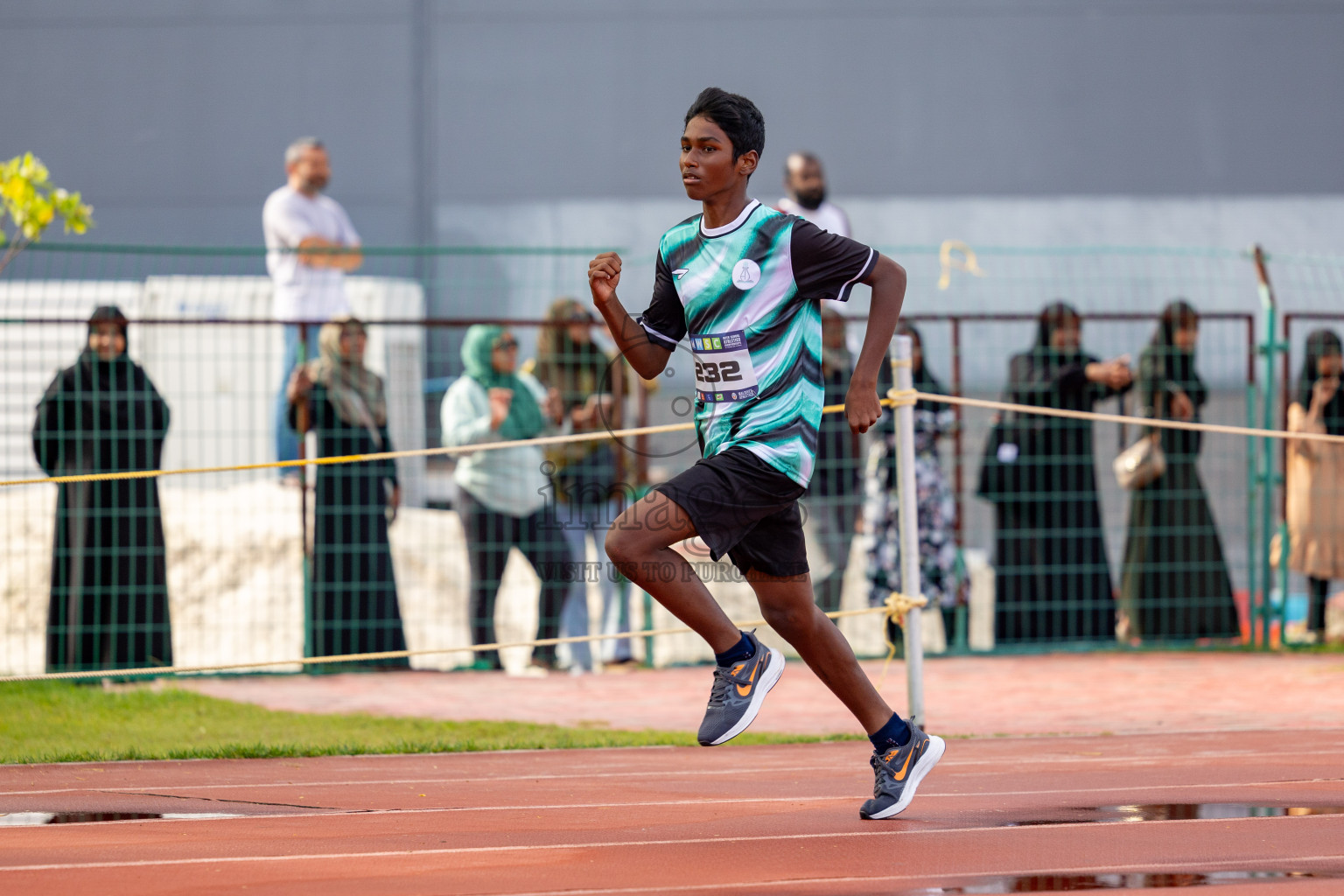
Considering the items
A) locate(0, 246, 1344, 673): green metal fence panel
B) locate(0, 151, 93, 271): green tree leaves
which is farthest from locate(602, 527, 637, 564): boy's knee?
locate(0, 246, 1344, 673): green metal fence panel

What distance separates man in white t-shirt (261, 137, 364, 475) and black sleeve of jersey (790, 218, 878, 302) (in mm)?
4909

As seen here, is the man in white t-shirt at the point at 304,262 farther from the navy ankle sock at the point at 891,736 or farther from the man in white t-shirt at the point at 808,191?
the navy ankle sock at the point at 891,736

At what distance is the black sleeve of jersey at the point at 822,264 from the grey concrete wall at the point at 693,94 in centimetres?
1443

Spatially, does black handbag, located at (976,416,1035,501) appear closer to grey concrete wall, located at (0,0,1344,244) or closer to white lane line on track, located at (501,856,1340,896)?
white lane line on track, located at (501,856,1340,896)

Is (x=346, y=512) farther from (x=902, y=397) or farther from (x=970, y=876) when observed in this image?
(x=970, y=876)

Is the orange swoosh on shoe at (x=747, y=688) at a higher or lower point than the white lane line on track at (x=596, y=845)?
higher

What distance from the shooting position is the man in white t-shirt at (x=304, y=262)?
31.6 ft

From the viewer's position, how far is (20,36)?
1842cm

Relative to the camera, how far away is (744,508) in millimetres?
4410

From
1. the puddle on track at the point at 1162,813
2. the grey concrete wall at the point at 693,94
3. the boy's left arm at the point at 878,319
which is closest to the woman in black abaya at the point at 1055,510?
the puddle on track at the point at 1162,813

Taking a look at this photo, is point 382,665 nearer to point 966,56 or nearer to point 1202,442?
point 1202,442

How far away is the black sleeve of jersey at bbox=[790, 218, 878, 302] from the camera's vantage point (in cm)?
454

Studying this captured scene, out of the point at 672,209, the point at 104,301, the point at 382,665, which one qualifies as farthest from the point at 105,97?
the point at 382,665

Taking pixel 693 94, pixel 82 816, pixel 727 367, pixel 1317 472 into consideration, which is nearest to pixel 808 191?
pixel 1317 472
